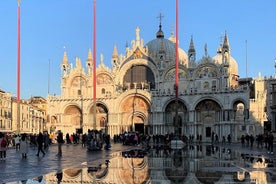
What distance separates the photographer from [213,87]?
63531mm

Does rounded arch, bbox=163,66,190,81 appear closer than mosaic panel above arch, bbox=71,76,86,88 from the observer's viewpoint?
Yes

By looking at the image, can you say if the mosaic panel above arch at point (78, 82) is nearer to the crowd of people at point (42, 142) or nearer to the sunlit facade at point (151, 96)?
the sunlit facade at point (151, 96)

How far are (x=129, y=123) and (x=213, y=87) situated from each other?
1522 cm

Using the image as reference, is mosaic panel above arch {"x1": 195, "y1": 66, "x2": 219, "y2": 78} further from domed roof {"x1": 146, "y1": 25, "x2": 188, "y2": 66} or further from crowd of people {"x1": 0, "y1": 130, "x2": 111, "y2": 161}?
crowd of people {"x1": 0, "y1": 130, "x2": 111, "y2": 161}

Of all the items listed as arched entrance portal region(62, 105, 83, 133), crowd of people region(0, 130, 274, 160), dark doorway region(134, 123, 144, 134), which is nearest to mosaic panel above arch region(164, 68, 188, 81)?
dark doorway region(134, 123, 144, 134)

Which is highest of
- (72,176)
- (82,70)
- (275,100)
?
(82,70)

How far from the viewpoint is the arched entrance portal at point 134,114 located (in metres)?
68.8

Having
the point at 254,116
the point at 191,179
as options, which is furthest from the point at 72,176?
the point at 254,116

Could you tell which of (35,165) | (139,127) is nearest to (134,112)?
(139,127)

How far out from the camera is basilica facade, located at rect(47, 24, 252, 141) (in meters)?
62.6

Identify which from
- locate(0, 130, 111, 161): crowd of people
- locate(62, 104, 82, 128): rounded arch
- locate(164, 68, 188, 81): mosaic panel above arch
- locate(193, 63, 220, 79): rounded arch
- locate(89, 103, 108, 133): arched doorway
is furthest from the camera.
→ locate(62, 104, 82, 128): rounded arch

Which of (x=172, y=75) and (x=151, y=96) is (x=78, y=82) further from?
(x=172, y=75)

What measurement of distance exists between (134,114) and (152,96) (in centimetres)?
521

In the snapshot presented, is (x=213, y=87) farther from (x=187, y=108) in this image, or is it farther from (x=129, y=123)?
(x=129, y=123)
